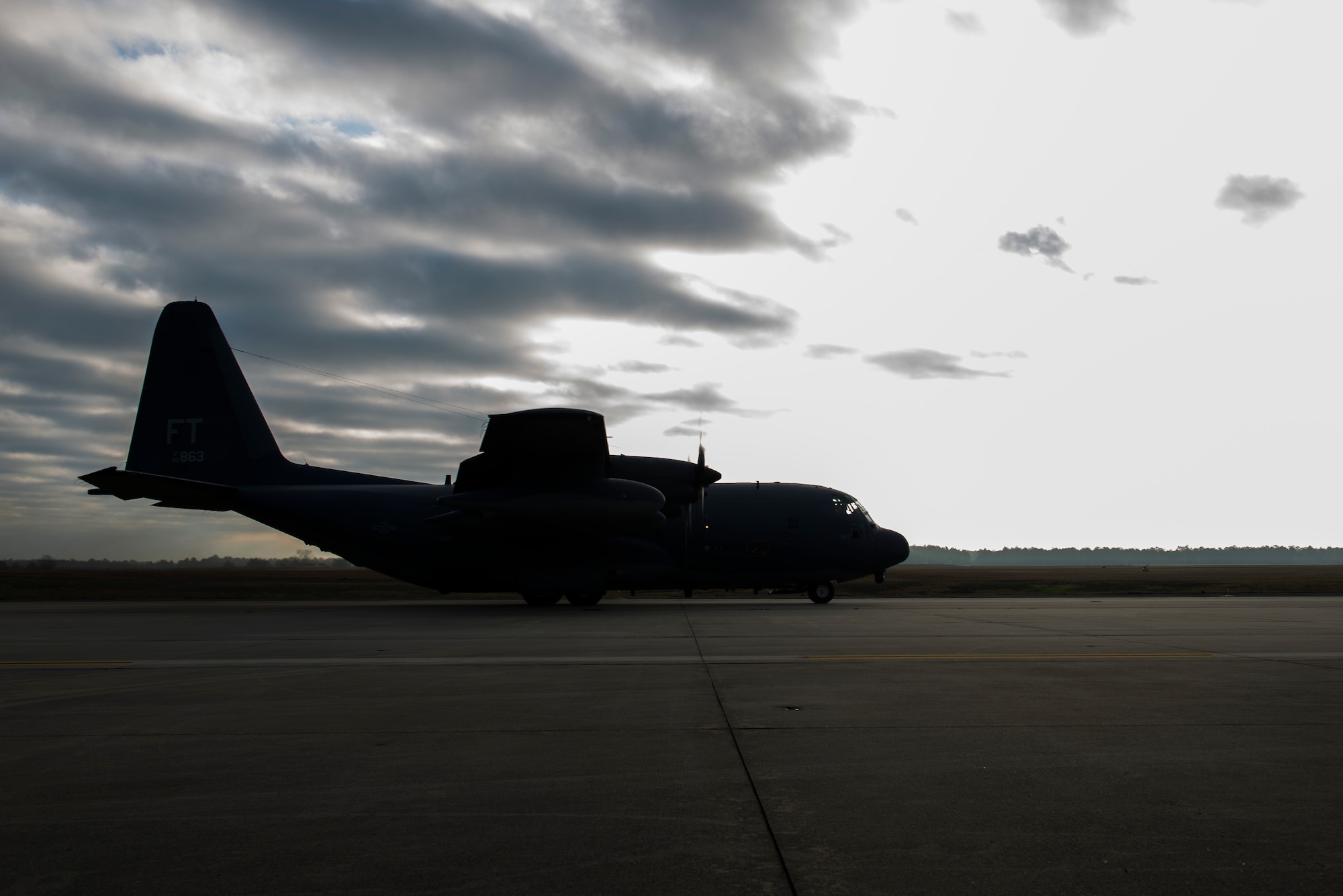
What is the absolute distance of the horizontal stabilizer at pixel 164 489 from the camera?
25.5m

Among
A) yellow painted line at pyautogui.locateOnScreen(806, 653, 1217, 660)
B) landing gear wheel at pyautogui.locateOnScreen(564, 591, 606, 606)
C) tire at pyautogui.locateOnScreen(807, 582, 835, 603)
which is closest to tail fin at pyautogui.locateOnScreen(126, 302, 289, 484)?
landing gear wheel at pyautogui.locateOnScreen(564, 591, 606, 606)

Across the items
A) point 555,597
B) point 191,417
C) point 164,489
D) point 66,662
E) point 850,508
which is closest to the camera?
point 66,662

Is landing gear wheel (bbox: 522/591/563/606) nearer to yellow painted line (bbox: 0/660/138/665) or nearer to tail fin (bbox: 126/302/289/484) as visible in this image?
tail fin (bbox: 126/302/289/484)

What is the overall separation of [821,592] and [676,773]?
25297mm

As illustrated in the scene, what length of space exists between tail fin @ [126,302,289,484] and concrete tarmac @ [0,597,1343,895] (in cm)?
1585

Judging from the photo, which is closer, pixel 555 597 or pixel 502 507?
pixel 502 507

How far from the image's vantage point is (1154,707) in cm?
870

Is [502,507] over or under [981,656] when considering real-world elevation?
over

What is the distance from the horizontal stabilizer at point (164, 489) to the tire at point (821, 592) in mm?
19696

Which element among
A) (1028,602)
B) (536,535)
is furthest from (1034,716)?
(1028,602)

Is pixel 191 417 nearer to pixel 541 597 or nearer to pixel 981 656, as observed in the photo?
pixel 541 597

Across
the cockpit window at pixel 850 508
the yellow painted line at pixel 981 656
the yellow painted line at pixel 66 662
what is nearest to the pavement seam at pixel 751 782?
the yellow painted line at pixel 981 656

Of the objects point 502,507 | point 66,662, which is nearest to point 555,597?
point 502,507

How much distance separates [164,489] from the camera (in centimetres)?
2666
